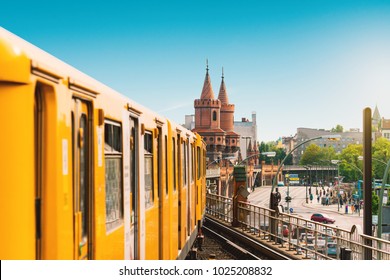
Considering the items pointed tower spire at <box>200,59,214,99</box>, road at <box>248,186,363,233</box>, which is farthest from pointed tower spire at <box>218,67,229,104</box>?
road at <box>248,186,363,233</box>

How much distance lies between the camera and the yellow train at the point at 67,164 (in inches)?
115

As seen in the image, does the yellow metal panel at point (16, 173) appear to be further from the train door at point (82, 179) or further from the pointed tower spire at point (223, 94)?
the pointed tower spire at point (223, 94)

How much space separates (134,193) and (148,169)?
1054mm

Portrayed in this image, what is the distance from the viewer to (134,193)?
5.66 metres

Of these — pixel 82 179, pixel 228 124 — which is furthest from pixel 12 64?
pixel 228 124

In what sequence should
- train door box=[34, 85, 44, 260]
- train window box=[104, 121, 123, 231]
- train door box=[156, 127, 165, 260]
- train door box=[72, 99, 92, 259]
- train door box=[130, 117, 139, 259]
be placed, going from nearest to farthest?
train door box=[34, 85, 44, 260]
train door box=[72, 99, 92, 259]
train window box=[104, 121, 123, 231]
train door box=[130, 117, 139, 259]
train door box=[156, 127, 165, 260]

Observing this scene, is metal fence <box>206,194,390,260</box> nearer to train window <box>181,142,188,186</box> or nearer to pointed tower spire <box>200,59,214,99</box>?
train window <box>181,142,188,186</box>

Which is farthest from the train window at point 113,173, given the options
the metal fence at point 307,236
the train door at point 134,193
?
the metal fence at point 307,236

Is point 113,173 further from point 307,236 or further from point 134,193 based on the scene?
point 307,236

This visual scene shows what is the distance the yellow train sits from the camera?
2918mm

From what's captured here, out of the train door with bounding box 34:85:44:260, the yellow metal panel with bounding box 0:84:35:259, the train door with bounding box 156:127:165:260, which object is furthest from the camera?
the train door with bounding box 156:127:165:260

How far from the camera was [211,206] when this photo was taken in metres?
22.7
